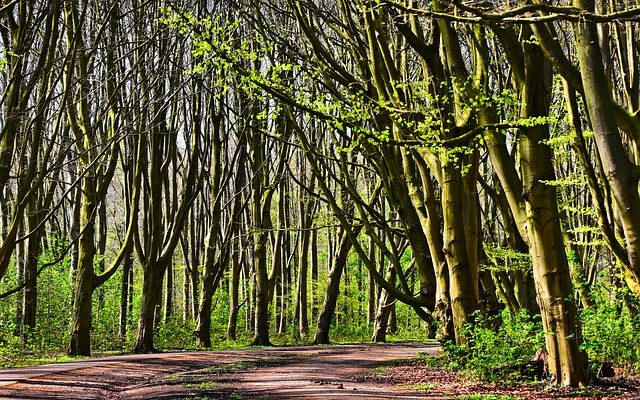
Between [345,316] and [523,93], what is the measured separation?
29279 millimetres

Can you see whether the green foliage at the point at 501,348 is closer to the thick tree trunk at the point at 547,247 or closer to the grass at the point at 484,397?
the thick tree trunk at the point at 547,247

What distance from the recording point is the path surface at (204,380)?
355 inches

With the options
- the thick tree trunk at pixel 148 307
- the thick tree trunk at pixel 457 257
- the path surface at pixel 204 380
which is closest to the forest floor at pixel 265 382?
the path surface at pixel 204 380

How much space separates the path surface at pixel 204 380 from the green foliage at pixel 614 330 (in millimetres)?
2681

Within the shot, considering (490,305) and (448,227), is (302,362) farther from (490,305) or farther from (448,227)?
(448,227)

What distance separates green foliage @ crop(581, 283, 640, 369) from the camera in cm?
916

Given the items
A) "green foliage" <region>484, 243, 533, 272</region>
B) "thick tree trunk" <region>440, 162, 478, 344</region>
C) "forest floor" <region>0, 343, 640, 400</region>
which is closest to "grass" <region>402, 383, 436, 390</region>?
"forest floor" <region>0, 343, 640, 400</region>

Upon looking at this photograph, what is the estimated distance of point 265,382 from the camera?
10.8 meters

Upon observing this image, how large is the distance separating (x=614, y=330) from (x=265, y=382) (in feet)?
16.6

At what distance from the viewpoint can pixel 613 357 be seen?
1062 centimetres

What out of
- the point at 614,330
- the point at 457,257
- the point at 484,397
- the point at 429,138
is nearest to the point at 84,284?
the point at 457,257

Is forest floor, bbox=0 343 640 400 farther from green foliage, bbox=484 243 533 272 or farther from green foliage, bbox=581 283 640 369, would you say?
green foliage, bbox=484 243 533 272

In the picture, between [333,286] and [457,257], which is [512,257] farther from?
[333,286]

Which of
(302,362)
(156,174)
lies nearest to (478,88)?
(302,362)
